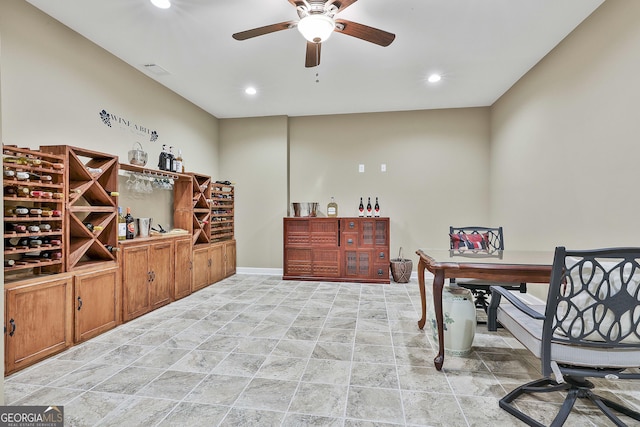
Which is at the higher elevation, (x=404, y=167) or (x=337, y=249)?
(x=404, y=167)

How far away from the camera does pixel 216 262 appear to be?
4.98 metres

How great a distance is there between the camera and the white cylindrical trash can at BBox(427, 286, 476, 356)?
241cm

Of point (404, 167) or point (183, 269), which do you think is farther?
point (404, 167)

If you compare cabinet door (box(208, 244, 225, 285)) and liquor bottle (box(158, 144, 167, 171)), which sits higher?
liquor bottle (box(158, 144, 167, 171))

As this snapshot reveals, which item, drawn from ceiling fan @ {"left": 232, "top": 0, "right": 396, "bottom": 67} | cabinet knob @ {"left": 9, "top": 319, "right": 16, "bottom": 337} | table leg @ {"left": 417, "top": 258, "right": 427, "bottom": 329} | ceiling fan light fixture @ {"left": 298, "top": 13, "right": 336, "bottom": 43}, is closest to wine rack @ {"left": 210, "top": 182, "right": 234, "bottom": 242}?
cabinet knob @ {"left": 9, "top": 319, "right": 16, "bottom": 337}

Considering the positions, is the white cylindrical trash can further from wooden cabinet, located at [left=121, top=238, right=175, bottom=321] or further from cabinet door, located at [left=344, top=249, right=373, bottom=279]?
wooden cabinet, located at [left=121, top=238, right=175, bottom=321]

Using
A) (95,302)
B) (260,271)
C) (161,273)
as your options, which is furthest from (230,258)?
(95,302)

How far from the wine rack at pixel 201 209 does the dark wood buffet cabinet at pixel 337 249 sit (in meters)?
1.31

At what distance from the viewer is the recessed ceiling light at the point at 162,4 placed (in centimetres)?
254

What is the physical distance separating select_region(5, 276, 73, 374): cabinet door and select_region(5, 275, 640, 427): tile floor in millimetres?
102

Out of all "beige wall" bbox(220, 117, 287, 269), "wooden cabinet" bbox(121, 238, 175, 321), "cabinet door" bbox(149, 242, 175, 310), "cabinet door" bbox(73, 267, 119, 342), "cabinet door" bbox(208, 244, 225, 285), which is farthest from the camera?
"beige wall" bbox(220, 117, 287, 269)

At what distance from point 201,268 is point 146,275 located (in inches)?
44.0

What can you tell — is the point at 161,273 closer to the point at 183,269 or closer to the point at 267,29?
the point at 183,269

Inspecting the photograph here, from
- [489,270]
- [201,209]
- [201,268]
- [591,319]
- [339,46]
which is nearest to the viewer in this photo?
[591,319]
